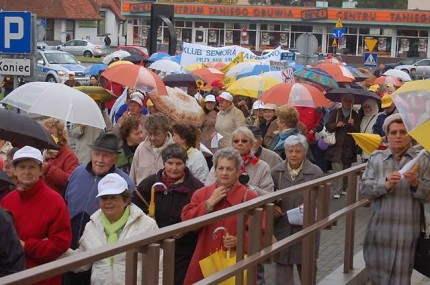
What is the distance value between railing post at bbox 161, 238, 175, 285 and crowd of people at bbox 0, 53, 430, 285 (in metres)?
0.20

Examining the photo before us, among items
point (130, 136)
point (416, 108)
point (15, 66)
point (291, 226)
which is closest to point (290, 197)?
point (291, 226)

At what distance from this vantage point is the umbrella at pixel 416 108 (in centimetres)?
604

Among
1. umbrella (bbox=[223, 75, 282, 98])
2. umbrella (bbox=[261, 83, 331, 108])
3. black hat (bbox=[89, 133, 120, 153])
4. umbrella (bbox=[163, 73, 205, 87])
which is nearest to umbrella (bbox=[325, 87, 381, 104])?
umbrella (bbox=[223, 75, 282, 98])

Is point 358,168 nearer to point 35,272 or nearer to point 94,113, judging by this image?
point 94,113

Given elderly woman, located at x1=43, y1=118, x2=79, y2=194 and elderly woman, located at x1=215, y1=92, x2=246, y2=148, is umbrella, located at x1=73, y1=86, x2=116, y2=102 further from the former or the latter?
elderly woman, located at x1=43, y1=118, x2=79, y2=194

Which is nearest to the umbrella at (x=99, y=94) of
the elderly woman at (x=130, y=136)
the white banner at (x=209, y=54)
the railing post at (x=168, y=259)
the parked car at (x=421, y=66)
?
the elderly woman at (x=130, y=136)

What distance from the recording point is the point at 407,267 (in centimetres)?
688

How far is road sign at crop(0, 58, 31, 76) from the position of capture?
12.4m

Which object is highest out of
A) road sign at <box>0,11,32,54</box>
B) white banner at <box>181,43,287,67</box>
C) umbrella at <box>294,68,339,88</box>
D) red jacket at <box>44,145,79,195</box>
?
road sign at <box>0,11,32,54</box>

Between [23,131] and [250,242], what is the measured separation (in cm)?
254

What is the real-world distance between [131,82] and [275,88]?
7.14 feet

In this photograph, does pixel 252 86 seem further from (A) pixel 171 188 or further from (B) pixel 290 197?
(B) pixel 290 197

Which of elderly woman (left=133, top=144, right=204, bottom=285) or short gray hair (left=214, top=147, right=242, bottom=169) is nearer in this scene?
short gray hair (left=214, top=147, right=242, bottom=169)

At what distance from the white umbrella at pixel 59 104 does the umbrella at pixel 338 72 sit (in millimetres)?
10279
